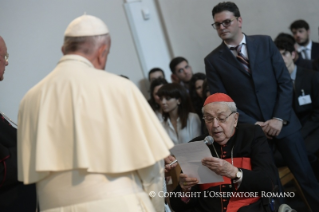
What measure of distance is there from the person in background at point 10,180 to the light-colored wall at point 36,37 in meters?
2.83

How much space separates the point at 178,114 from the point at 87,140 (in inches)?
141

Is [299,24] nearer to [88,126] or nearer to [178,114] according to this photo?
[178,114]

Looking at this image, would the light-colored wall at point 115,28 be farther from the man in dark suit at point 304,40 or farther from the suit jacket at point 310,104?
the suit jacket at point 310,104

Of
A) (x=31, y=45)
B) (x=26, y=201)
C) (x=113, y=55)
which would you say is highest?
(x=31, y=45)

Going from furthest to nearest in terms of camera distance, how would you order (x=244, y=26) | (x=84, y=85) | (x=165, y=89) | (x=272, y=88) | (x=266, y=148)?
(x=244, y=26) < (x=165, y=89) < (x=272, y=88) < (x=266, y=148) < (x=84, y=85)

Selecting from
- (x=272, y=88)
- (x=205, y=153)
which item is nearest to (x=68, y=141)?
(x=205, y=153)

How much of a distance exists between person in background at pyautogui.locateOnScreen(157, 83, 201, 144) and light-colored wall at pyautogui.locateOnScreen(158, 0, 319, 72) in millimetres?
2351

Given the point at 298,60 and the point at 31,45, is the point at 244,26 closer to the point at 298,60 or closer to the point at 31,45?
the point at 298,60

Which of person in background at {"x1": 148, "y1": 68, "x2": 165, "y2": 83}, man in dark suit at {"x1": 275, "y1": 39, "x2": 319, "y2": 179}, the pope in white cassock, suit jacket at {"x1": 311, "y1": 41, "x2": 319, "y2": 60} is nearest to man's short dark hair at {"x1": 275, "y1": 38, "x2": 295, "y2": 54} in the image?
man in dark suit at {"x1": 275, "y1": 39, "x2": 319, "y2": 179}

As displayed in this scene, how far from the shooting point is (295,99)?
5203 millimetres

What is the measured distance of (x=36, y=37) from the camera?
670 centimetres

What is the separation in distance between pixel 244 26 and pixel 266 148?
4309mm

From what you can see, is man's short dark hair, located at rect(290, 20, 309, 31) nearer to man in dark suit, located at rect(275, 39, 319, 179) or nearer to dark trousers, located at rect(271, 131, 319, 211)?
man in dark suit, located at rect(275, 39, 319, 179)

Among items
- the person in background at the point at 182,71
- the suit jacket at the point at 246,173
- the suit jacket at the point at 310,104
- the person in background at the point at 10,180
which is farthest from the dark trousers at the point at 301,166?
the person in background at the point at 182,71
